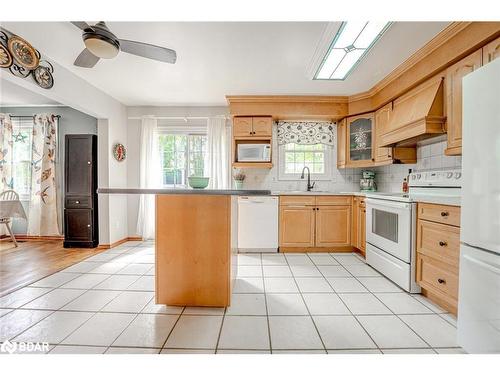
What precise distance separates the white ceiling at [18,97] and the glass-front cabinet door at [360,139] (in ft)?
16.8

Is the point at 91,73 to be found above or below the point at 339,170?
above

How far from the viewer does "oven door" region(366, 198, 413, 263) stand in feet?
7.26

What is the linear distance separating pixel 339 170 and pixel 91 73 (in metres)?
4.01

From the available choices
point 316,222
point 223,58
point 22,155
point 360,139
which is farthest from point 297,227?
point 22,155

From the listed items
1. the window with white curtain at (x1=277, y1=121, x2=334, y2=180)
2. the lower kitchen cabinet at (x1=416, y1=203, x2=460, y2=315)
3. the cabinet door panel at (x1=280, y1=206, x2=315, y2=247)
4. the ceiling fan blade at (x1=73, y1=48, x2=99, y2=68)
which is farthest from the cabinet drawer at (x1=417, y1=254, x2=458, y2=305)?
the ceiling fan blade at (x1=73, y1=48, x2=99, y2=68)

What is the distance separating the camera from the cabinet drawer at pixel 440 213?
1752 mm

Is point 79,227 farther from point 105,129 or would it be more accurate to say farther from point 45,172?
point 105,129

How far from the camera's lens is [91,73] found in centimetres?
305

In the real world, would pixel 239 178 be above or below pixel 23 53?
below

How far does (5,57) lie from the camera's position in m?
2.14

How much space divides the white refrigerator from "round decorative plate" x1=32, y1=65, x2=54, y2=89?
374cm

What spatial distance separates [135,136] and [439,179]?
4.49 metres
